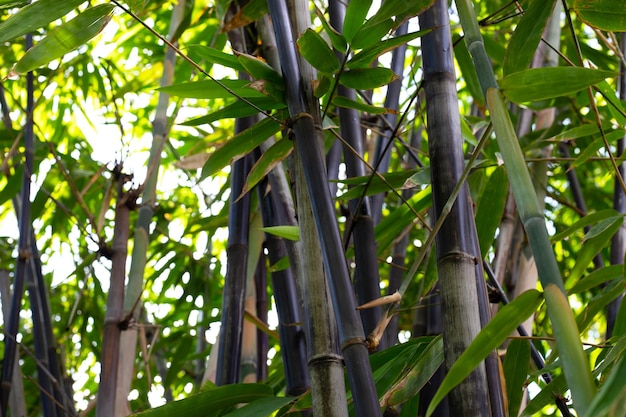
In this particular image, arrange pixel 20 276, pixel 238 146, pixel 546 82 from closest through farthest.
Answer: pixel 546 82, pixel 238 146, pixel 20 276

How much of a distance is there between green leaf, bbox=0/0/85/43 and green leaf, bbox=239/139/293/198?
202 mm

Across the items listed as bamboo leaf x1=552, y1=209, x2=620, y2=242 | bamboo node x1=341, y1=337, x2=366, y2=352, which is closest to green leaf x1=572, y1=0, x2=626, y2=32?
bamboo leaf x1=552, y1=209, x2=620, y2=242

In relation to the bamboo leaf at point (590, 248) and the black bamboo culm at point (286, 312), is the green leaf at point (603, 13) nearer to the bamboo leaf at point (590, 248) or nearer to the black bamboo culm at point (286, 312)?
the bamboo leaf at point (590, 248)

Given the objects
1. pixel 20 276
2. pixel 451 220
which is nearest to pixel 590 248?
pixel 451 220

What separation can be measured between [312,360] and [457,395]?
→ 0.34 ft

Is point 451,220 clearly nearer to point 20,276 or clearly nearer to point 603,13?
point 603,13

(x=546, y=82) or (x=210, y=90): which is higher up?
(x=210, y=90)

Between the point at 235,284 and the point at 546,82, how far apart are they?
496mm

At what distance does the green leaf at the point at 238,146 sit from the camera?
717 millimetres

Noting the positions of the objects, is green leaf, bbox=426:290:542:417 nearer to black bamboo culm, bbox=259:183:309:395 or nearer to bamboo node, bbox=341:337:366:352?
bamboo node, bbox=341:337:366:352

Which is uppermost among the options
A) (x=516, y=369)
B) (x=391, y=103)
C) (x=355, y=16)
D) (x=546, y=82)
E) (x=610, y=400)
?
(x=391, y=103)

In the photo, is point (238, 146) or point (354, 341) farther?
point (238, 146)

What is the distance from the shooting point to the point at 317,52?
0.60 meters

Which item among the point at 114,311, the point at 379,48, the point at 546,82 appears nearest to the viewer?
the point at 546,82
